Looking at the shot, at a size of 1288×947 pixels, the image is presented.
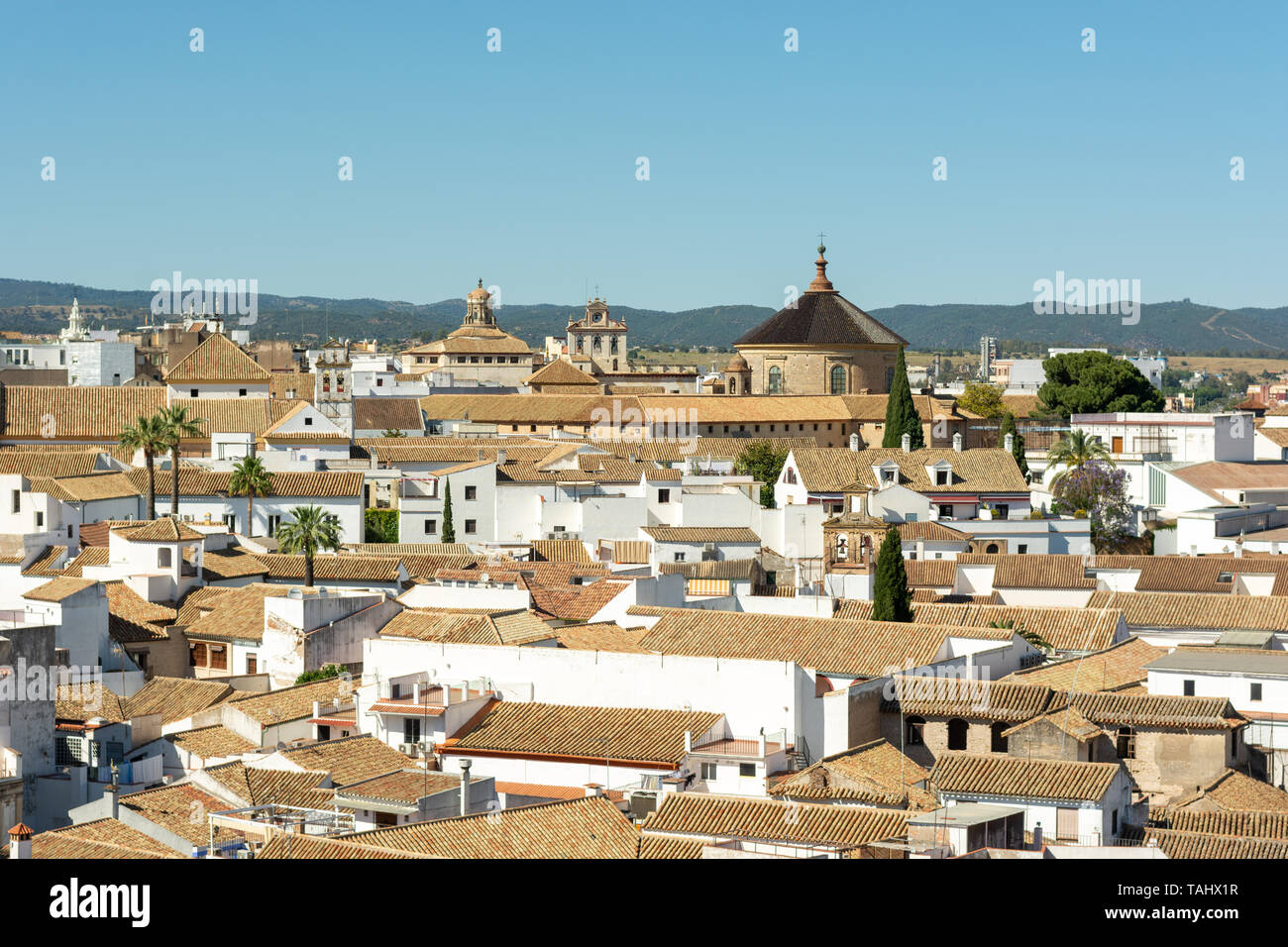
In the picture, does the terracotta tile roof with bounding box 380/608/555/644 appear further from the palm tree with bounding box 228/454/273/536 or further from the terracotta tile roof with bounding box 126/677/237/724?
the palm tree with bounding box 228/454/273/536

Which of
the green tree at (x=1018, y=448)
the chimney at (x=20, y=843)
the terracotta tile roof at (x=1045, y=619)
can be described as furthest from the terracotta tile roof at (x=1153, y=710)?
the green tree at (x=1018, y=448)

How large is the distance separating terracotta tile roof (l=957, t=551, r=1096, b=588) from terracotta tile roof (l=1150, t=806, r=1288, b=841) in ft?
53.5

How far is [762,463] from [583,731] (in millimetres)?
34678

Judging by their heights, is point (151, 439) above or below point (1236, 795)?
above

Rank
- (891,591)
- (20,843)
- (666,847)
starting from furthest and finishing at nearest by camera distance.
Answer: (891,591), (20,843), (666,847)

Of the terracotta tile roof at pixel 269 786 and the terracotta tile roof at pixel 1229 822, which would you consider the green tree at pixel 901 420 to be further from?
the terracotta tile roof at pixel 269 786

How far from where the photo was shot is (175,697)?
23.8m

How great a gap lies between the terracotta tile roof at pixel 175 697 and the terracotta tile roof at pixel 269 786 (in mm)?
5143

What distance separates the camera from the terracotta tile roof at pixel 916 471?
149 ft

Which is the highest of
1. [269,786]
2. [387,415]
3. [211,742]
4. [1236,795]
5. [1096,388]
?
[1096,388]

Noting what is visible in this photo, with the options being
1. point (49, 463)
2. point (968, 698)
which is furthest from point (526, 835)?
point (49, 463)

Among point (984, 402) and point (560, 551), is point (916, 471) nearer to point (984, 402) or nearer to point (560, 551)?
point (560, 551)

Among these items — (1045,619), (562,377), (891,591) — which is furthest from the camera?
(562,377)
